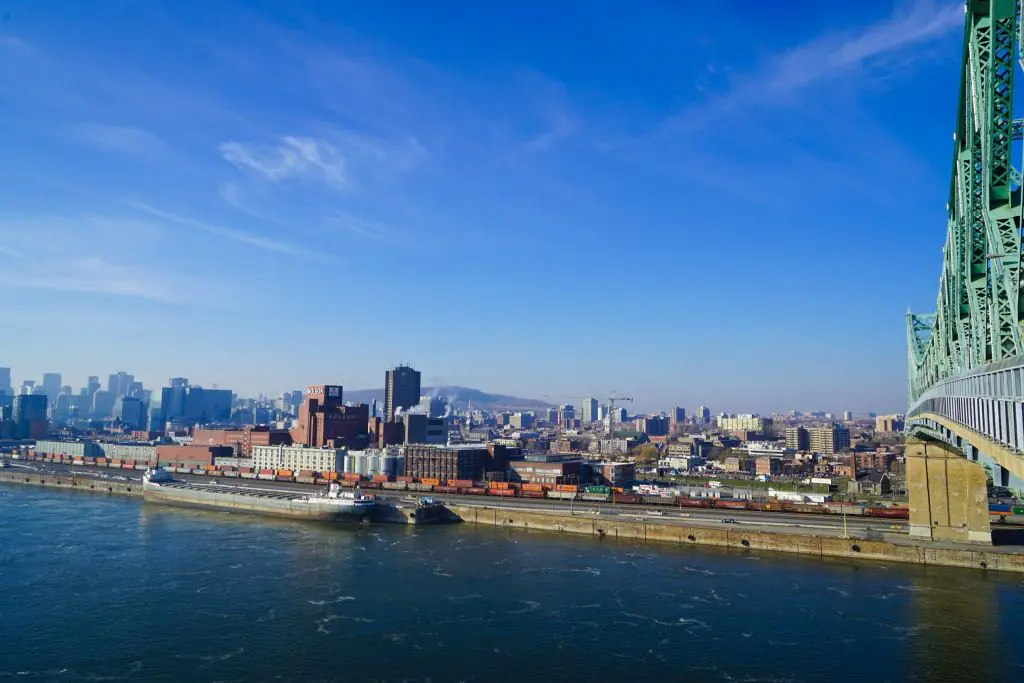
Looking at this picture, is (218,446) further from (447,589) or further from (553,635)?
(553,635)

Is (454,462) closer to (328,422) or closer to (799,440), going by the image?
(328,422)

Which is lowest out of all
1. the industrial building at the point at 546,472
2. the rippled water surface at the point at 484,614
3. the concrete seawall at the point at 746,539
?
the rippled water surface at the point at 484,614

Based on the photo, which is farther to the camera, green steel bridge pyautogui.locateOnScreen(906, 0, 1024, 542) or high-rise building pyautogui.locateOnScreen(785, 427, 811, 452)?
high-rise building pyautogui.locateOnScreen(785, 427, 811, 452)

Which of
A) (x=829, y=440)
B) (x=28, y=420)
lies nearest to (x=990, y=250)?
(x=829, y=440)

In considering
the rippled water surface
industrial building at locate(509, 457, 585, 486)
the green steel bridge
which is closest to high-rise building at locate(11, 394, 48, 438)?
industrial building at locate(509, 457, 585, 486)

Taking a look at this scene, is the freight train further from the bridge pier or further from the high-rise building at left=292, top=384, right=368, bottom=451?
the high-rise building at left=292, top=384, right=368, bottom=451

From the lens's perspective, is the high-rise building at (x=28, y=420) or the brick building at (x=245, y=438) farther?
the high-rise building at (x=28, y=420)

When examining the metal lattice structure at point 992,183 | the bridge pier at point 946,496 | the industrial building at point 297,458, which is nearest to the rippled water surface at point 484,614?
the bridge pier at point 946,496

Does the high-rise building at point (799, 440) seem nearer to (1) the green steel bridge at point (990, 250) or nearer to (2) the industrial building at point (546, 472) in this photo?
(2) the industrial building at point (546, 472)
